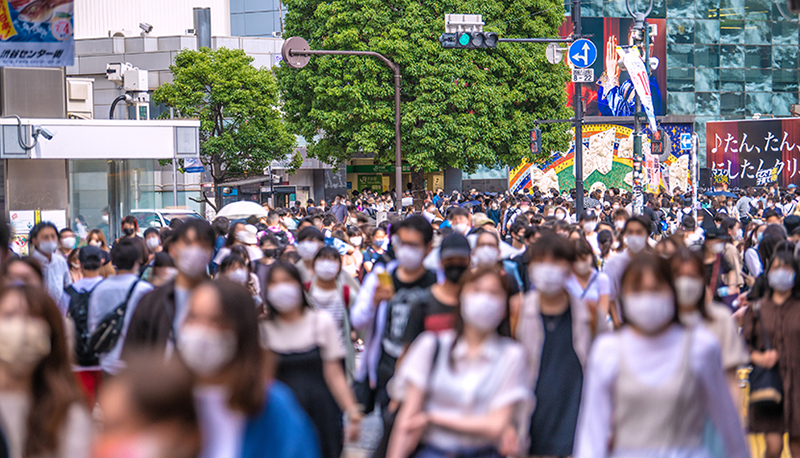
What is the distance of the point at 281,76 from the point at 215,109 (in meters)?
8.70

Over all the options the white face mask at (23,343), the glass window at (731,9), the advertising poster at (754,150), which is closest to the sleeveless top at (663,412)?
the white face mask at (23,343)

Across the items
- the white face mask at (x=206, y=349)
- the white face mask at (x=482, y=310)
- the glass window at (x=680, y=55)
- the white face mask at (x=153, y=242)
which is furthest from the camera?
the glass window at (x=680, y=55)

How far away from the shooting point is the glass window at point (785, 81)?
58000 millimetres

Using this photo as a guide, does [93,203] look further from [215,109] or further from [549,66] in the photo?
[215,109]

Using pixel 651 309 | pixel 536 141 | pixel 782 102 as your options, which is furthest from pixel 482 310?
pixel 782 102

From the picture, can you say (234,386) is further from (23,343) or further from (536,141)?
(536,141)

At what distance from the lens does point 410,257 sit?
5.78 meters

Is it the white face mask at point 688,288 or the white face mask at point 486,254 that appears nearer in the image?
the white face mask at point 688,288

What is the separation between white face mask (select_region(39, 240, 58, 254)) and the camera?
927cm

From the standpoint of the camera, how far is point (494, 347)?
12.8 ft

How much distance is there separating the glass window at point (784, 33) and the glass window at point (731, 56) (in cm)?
256

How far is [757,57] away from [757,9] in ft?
9.33

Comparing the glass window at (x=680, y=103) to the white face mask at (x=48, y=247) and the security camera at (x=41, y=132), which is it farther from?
the white face mask at (x=48, y=247)

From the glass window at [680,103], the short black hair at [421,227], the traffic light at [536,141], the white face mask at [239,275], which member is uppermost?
the glass window at [680,103]
